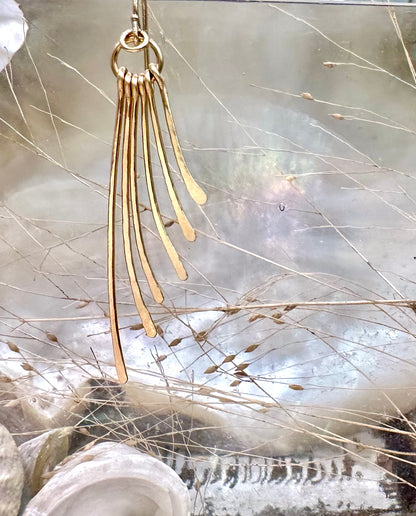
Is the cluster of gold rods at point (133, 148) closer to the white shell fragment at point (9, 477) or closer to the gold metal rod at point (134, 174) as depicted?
the gold metal rod at point (134, 174)

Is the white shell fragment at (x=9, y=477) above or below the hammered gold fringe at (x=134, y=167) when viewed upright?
below

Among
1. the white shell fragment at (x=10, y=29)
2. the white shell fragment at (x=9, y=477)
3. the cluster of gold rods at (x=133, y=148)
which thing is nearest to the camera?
the cluster of gold rods at (x=133, y=148)

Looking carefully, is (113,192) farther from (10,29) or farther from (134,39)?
(10,29)

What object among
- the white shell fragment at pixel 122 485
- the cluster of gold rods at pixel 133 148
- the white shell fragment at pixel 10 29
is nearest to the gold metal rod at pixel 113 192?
the cluster of gold rods at pixel 133 148

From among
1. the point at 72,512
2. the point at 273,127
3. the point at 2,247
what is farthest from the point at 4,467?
the point at 273,127

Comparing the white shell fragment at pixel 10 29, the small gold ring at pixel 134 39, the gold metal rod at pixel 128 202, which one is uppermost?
the white shell fragment at pixel 10 29

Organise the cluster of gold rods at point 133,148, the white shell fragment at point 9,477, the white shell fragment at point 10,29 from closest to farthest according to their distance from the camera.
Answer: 1. the cluster of gold rods at point 133,148
2. the white shell fragment at point 9,477
3. the white shell fragment at point 10,29

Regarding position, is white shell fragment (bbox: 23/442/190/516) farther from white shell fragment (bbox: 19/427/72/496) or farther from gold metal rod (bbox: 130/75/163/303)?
gold metal rod (bbox: 130/75/163/303)

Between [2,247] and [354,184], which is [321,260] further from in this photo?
[2,247]
